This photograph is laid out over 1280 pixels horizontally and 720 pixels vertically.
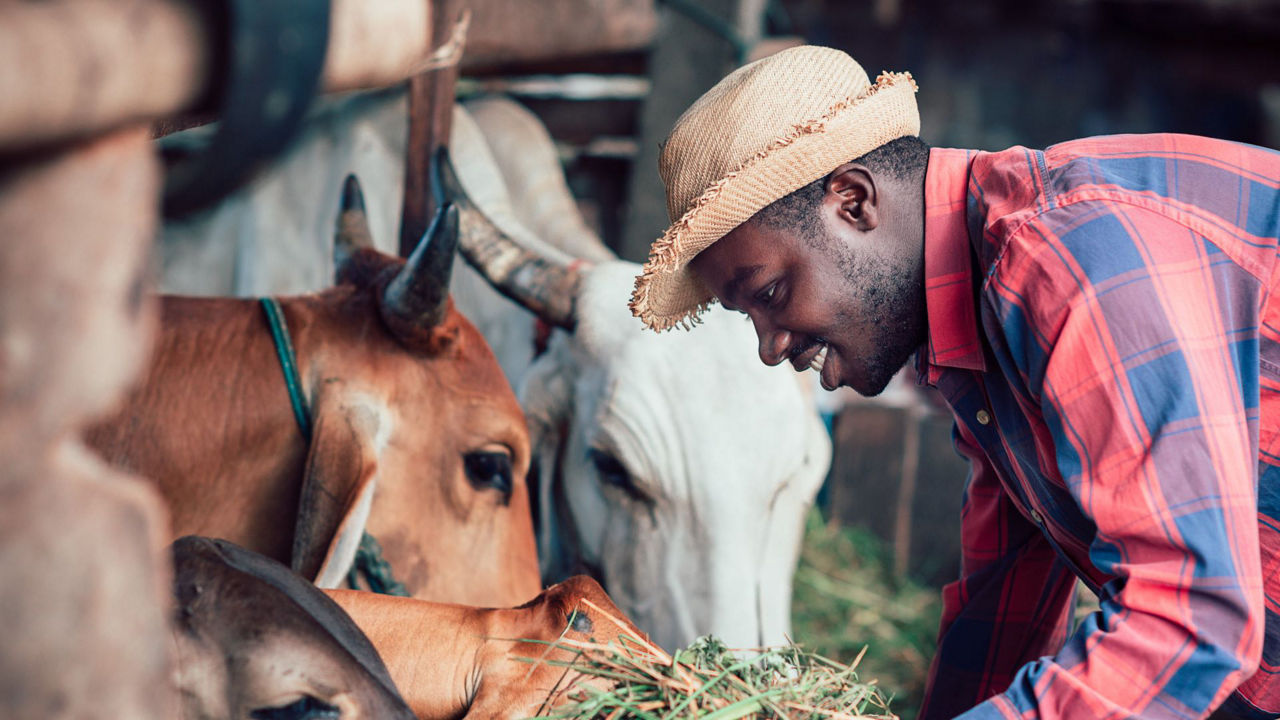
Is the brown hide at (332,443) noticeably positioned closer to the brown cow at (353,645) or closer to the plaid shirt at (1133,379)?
the brown cow at (353,645)

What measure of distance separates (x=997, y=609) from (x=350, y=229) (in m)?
1.69

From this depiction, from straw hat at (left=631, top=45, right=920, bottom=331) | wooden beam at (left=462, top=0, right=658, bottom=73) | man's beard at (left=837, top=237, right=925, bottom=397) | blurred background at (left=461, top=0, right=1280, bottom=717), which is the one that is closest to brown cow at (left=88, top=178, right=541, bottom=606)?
straw hat at (left=631, top=45, right=920, bottom=331)

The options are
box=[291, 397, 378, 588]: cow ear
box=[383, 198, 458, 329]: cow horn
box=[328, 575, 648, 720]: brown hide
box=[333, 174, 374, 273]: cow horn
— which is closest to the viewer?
box=[328, 575, 648, 720]: brown hide

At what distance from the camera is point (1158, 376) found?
1334mm

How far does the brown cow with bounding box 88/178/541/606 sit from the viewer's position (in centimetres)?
200

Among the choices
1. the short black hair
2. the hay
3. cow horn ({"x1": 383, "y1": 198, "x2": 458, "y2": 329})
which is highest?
the short black hair

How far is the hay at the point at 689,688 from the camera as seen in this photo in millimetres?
1317

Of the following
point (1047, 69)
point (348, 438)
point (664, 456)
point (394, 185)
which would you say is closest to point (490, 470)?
point (348, 438)

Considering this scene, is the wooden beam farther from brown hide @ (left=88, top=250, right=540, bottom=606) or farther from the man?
the man

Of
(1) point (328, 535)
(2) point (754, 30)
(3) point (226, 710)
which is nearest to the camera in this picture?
(3) point (226, 710)

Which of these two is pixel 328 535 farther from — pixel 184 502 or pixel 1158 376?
pixel 1158 376

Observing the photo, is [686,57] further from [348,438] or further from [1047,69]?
[1047,69]

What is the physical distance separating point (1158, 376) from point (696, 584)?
1.49 metres

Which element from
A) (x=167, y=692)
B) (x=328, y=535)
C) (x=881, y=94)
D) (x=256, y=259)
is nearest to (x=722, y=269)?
(x=881, y=94)
